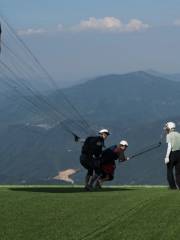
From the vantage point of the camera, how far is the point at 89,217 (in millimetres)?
13367

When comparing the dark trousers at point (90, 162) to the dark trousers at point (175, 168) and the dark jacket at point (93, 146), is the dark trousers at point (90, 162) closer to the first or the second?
the dark jacket at point (93, 146)

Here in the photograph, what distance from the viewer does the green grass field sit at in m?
10.9

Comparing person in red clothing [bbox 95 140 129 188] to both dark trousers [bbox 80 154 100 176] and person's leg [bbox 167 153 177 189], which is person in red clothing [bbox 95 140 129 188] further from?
person's leg [bbox 167 153 177 189]

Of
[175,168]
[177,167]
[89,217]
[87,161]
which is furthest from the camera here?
[175,168]

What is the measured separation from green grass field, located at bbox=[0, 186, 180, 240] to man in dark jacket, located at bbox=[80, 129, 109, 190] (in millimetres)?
4472

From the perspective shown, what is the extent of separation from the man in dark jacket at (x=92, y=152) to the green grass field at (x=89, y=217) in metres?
4.47

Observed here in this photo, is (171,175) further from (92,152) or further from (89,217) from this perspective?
(89,217)

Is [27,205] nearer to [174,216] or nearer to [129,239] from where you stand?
[174,216]

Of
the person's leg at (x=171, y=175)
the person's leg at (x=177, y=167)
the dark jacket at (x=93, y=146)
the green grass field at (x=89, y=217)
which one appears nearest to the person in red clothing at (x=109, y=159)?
the dark jacket at (x=93, y=146)

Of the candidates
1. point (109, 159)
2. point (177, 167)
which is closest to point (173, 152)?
point (177, 167)

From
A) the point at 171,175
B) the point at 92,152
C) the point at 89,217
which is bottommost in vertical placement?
the point at 89,217

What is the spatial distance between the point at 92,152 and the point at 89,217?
985 centimetres

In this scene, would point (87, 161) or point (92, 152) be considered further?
point (87, 161)

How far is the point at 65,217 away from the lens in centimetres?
1335
